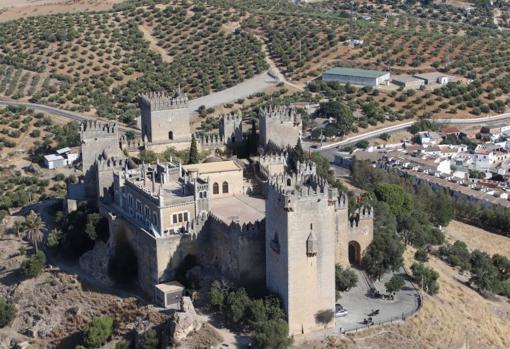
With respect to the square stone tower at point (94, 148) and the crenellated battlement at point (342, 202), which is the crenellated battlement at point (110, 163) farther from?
the crenellated battlement at point (342, 202)

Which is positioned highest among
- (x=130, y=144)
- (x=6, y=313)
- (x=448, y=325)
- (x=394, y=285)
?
(x=130, y=144)

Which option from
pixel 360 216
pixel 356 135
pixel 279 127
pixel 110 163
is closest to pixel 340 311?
pixel 360 216

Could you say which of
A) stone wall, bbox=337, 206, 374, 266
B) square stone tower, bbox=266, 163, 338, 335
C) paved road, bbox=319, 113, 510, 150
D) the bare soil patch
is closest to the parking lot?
stone wall, bbox=337, 206, 374, 266

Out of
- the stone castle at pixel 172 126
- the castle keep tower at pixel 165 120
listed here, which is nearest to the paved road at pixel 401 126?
the stone castle at pixel 172 126

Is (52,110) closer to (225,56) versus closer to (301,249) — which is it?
(225,56)

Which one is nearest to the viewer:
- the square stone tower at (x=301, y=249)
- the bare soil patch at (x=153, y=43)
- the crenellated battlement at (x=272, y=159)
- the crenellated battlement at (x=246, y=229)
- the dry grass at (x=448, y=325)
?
the square stone tower at (x=301, y=249)
